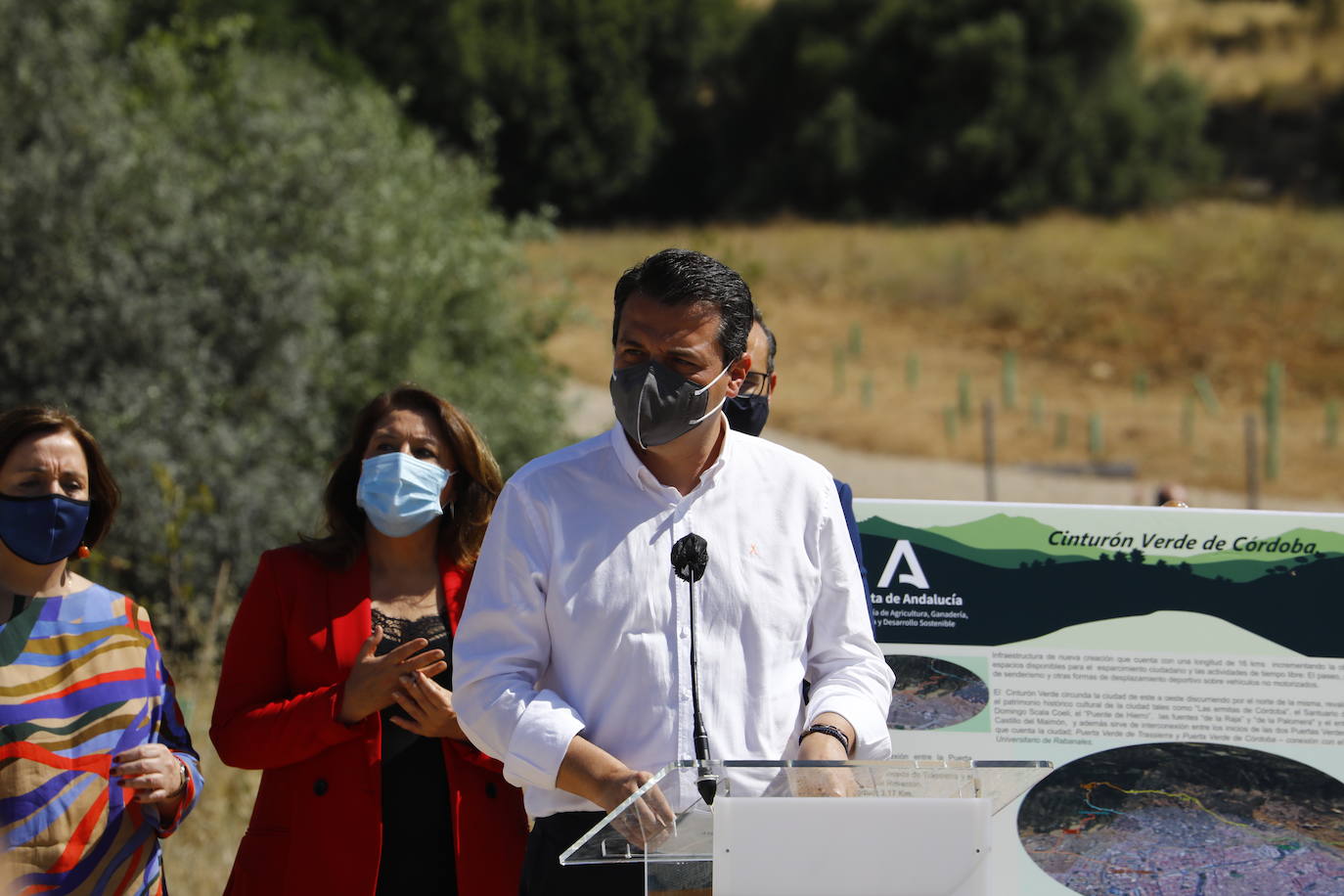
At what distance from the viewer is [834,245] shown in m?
42.5

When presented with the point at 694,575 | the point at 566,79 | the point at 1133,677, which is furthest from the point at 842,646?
the point at 566,79

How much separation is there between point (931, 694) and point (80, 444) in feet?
8.00

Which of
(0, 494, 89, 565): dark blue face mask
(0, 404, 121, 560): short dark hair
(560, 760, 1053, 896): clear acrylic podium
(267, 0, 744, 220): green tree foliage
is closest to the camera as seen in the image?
(560, 760, 1053, 896): clear acrylic podium

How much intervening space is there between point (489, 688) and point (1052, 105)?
48.9 m

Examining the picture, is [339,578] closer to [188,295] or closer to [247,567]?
[247,567]

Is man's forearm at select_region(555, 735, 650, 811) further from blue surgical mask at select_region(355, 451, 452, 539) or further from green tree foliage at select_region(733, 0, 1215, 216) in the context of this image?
green tree foliage at select_region(733, 0, 1215, 216)

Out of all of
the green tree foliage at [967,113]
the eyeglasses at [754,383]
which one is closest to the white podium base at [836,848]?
the eyeglasses at [754,383]

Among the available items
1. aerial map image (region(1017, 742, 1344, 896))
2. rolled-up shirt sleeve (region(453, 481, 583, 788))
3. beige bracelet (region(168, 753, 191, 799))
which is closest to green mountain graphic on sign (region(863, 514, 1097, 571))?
aerial map image (region(1017, 742, 1344, 896))

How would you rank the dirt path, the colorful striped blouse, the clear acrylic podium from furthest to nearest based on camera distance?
1. the dirt path
2. the colorful striped blouse
3. the clear acrylic podium

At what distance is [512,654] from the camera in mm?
2709

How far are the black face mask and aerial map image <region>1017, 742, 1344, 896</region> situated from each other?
1.29 m

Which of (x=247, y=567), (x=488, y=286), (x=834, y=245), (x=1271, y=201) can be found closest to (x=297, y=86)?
(x=488, y=286)

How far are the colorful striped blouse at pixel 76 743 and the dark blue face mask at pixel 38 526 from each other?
128 mm

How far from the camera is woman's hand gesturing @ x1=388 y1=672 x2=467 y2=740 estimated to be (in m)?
3.48
